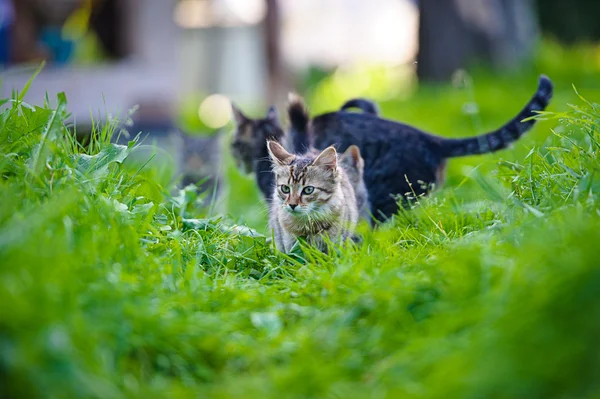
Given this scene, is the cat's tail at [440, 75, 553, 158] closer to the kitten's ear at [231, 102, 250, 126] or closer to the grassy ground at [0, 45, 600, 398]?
the grassy ground at [0, 45, 600, 398]

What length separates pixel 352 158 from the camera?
3.63 m

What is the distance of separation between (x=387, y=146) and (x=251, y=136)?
4.10ft

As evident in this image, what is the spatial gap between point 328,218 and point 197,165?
3999mm

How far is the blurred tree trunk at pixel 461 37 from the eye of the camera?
31.6ft

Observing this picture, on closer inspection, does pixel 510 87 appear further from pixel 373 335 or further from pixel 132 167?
pixel 373 335

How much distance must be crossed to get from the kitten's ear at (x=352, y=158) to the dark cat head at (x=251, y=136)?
86 centimetres

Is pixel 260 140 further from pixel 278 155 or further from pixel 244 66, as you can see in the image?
pixel 244 66

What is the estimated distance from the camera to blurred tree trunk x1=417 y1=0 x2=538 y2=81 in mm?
9633

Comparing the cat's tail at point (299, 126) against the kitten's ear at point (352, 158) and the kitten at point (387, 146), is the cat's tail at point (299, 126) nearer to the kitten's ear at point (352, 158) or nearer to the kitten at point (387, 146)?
the kitten at point (387, 146)

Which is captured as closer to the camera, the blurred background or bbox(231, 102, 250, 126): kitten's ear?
bbox(231, 102, 250, 126): kitten's ear

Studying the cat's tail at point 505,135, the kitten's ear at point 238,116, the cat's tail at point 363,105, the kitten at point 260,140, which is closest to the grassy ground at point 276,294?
the cat's tail at point 505,135

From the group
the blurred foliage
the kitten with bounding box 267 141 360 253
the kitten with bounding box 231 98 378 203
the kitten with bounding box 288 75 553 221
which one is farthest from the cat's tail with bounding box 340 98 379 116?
the blurred foliage

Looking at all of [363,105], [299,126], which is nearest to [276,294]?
[299,126]

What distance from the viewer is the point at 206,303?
2.29m
